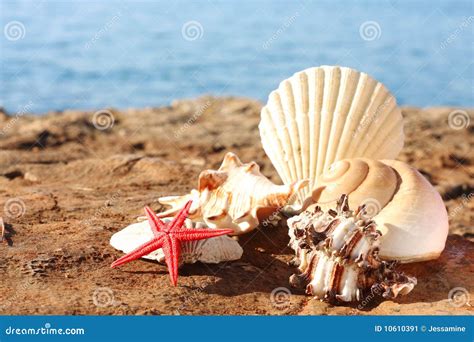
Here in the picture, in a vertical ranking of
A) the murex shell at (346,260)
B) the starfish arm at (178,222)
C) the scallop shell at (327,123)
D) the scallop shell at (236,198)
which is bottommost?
the murex shell at (346,260)

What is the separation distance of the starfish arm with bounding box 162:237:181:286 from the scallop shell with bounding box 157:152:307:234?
61cm

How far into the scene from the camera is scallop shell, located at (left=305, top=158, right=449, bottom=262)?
455 centimetres

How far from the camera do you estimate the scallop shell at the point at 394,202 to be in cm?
455

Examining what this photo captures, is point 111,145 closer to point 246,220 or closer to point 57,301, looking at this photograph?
point 246,220

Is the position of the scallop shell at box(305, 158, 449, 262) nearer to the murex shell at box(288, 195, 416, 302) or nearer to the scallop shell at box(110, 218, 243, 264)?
the murex shell at box(288, 195, 416, 302)

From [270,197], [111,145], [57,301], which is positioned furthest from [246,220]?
[111,145]

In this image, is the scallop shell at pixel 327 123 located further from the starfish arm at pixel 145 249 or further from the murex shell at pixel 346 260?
the starfish arm at pixel 145 249

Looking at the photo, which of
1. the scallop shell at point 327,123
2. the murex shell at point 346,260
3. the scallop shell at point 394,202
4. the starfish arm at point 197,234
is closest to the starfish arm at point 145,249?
the starfish arm at point 197,234

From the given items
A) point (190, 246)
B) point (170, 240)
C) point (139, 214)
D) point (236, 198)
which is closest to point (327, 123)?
point (236, 198)

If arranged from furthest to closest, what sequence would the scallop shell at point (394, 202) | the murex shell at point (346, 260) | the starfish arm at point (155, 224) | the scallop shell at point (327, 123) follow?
the scallop shell at point (327, 123)
the scallop shell at point (394, 202)
the starfish arm at point (155, 224)
the murex shell at point (346, 260)

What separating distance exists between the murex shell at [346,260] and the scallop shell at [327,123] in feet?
4.12

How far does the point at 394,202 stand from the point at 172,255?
4.89 feet

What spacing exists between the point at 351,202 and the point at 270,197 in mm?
547

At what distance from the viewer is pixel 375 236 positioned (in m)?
4.17
